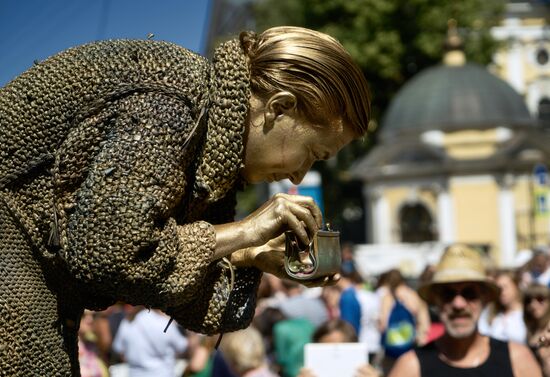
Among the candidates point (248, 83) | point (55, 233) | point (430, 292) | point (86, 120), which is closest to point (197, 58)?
point (248, 83)

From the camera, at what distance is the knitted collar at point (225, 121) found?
2.52 m

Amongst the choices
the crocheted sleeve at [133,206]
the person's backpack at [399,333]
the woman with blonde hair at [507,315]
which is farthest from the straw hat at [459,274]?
the person's backpack at [399,333]

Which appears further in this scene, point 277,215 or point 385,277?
point 385,277

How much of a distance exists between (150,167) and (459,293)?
337cm

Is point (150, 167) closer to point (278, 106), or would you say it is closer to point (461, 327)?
point (278, 106)

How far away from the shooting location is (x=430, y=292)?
18.3ft

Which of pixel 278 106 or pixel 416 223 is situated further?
pixel 416 223

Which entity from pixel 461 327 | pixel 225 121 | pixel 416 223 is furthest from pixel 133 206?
pixel 416 223

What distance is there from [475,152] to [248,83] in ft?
123

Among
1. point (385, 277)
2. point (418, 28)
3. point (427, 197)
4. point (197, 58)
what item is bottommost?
point (197, 58)

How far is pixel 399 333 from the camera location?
10695mm

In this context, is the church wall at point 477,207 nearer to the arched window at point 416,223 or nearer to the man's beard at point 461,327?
the arched window at point 416,223

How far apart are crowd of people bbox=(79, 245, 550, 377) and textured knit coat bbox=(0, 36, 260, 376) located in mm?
1554

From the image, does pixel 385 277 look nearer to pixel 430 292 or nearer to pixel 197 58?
pixel 430 292
